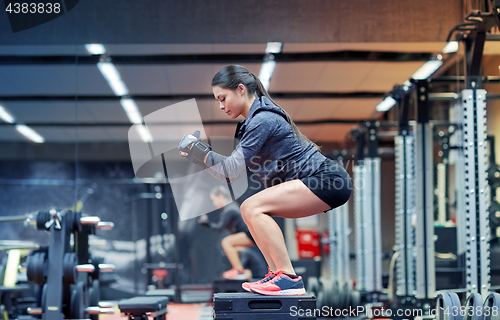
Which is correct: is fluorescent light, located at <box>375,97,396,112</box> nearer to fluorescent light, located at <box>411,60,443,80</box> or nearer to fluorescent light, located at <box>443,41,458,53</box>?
fluorescent light, located at <box>411,60,443,80</box>

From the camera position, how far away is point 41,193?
6730 mm

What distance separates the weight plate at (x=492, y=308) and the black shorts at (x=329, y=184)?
111 cm

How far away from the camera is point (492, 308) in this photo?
2789 mm

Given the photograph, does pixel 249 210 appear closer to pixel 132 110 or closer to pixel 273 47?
pixel 273 47

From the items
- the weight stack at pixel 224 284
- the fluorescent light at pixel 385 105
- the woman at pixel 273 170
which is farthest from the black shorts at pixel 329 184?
the fluorescent light at pixel 385 105

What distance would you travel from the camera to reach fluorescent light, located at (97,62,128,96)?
589 cm

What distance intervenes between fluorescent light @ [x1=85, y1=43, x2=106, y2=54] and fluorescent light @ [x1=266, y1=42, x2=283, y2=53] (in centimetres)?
170

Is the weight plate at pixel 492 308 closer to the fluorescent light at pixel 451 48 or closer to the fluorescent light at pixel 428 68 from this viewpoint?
the fluorescent light at pixel 451 48

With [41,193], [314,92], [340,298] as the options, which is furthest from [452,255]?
[41,193]

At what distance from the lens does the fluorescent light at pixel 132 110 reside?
7.32m

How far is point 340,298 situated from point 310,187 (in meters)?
3.52

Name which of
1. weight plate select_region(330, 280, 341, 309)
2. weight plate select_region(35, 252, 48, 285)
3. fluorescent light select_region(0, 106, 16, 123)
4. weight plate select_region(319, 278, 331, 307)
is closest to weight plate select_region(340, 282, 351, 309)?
weight plate select_region(330, 280, 341, 309)

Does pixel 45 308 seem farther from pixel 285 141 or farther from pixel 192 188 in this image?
pixel 192 188

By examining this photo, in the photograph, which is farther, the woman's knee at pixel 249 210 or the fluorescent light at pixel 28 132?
the fluorescent light at pixel 28 132
